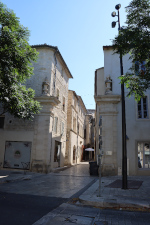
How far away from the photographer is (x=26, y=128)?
54.4 feet

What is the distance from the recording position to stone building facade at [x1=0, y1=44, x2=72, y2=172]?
1591 centimetres

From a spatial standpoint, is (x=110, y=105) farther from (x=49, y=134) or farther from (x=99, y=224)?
(x=99, y=224)

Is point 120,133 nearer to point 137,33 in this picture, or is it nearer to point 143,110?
point 143,110

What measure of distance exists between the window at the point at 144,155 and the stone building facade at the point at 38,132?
7243 millimetres

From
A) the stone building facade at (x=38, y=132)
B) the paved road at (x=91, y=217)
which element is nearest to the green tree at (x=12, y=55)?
the stone building facade at (x=38, y=132)

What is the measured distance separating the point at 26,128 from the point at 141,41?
39.7 ft

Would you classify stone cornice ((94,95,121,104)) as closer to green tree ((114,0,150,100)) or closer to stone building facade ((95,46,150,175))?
stone building facade ((95,46,150,175))

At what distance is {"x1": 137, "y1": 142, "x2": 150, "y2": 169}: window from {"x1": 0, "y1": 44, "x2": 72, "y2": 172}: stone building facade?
7.24m

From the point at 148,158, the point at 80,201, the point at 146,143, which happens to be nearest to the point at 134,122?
the point at 146,143

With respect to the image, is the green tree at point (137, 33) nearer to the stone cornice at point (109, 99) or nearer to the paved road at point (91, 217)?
the paved road at point (91, 217)

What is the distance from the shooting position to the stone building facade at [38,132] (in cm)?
1591

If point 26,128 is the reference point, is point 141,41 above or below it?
above

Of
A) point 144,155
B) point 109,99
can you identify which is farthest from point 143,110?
point 144,155

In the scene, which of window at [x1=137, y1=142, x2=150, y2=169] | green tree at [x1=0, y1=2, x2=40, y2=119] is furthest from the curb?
window at [x1=137, y1=142, x2=150, y2=169]
